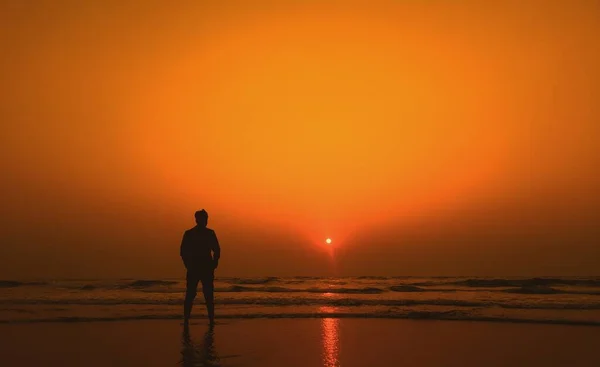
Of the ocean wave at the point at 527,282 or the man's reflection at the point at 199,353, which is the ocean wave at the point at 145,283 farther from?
the man's reflection at the point at 199,353

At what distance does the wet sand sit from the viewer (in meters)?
6.99

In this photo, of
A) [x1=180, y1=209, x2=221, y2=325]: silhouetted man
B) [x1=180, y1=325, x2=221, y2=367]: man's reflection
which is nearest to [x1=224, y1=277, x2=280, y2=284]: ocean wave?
[x1=180, y1=209, x2=221, y2=325]: silhouetted man

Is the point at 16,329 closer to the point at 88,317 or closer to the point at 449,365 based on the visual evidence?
the point at 88,317

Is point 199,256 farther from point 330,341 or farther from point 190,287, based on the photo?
point 330,341

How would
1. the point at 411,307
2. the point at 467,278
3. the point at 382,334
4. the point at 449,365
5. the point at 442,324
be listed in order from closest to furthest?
the point at 449,365
the point at 382,334
the point at 442,324
the point at 411,307
the point at 467,278

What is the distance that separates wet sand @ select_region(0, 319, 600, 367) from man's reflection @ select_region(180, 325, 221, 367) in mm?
12

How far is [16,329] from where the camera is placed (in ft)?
33.3

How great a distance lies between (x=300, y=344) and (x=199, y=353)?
1.62 metres

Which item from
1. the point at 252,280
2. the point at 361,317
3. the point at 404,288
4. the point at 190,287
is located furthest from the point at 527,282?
the point at 190,287

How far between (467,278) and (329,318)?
2567 cm

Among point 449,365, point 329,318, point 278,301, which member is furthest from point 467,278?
point 449,365

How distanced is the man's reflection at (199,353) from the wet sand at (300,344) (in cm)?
1

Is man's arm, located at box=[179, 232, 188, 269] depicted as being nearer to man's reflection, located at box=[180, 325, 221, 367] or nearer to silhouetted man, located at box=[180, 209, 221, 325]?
silhouetted man, located at box=[180, 209, 221, 325]

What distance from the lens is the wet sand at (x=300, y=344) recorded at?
275 inches
